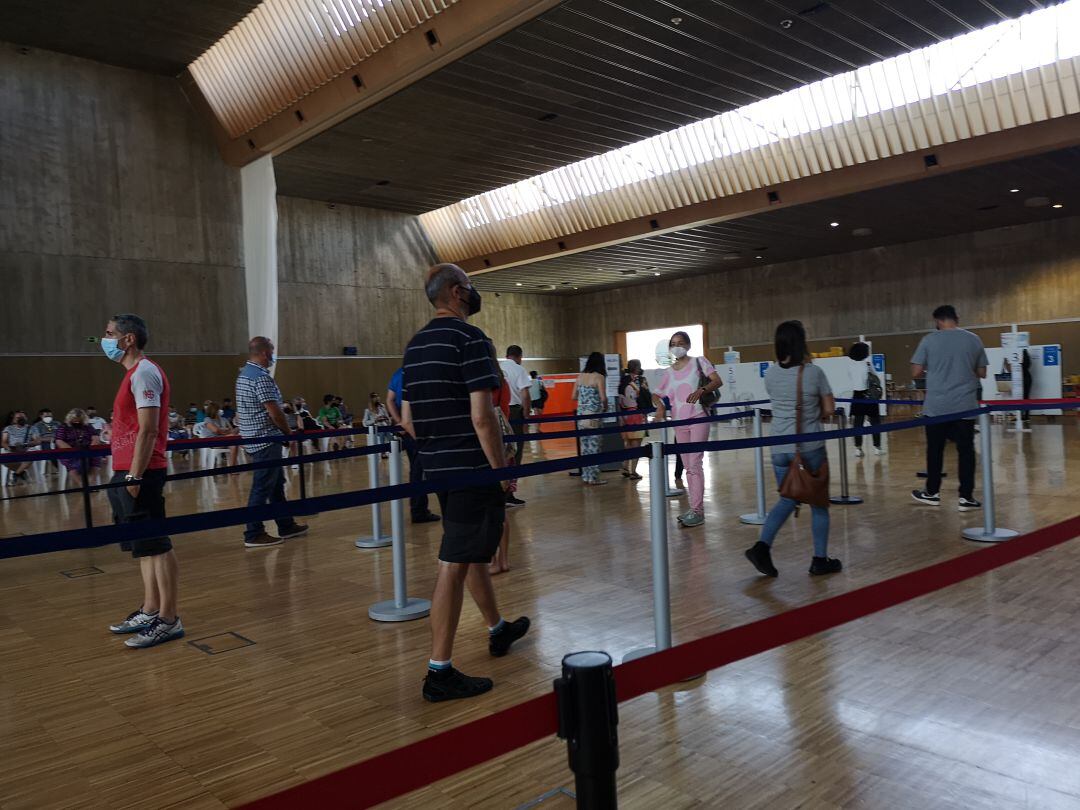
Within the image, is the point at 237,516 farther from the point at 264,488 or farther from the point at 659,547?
the point at 264,488

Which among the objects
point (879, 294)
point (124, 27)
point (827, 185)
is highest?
point (124, 27)

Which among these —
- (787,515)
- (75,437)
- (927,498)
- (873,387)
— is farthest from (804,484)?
(75,437)

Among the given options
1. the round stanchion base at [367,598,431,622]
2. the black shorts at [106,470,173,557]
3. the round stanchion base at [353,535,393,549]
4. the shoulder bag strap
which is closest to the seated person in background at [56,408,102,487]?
the round stanchion base at [353,535,393,549]

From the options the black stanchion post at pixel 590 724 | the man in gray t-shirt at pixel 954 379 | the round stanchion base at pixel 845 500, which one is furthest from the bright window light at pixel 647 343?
the black stanchion post at pixel 590 724

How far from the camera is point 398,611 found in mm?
4320

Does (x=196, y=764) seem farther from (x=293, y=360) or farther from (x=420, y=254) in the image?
(x=420, y=254)

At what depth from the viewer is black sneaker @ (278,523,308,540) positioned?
700cm

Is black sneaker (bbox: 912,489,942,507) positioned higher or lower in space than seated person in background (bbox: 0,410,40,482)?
lower

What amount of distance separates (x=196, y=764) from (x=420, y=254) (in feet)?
74.9

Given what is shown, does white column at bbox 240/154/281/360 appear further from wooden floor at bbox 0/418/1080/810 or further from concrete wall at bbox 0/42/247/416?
A: wooden floor at bbox 0/418/1080/810

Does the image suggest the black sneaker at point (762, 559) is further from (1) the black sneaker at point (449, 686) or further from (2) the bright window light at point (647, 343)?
(2) the bright window light at point (647, 343)

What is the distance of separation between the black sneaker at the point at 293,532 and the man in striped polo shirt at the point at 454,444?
427 centimetres

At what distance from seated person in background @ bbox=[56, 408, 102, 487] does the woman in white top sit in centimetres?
1262

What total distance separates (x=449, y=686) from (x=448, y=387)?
1.23m
